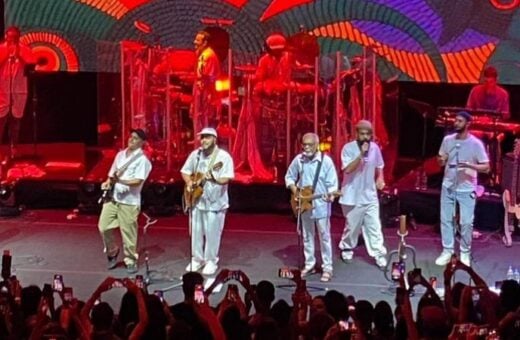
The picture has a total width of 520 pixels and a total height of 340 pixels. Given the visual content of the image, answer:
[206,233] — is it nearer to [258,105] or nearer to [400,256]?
[400,256]

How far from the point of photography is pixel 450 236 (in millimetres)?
14031

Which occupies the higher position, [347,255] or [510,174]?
[510,174]

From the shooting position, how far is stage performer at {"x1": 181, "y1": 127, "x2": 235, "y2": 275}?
1314cm

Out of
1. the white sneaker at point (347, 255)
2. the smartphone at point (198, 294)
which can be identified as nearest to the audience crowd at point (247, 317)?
the smartphone at point (198, 294)

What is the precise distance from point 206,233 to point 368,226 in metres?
2.01

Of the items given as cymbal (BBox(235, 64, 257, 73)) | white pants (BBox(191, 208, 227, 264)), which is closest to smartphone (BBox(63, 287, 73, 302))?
white pants (BBox(191, 208, 227, 264))

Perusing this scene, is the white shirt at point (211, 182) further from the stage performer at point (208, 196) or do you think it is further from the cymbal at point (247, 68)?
the cymbal at point (247, 68)

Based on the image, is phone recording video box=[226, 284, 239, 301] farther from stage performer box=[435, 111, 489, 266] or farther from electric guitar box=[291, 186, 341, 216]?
stage performer box=[435, 111, 489, 266]

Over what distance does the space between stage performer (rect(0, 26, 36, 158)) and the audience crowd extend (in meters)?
10.3

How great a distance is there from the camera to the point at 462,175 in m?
13.7

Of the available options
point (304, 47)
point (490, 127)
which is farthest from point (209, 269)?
point (304, 47)

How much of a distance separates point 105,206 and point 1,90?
17.6 feet

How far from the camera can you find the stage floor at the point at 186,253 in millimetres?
13289

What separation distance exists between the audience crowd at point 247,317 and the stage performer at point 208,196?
4.83 m
